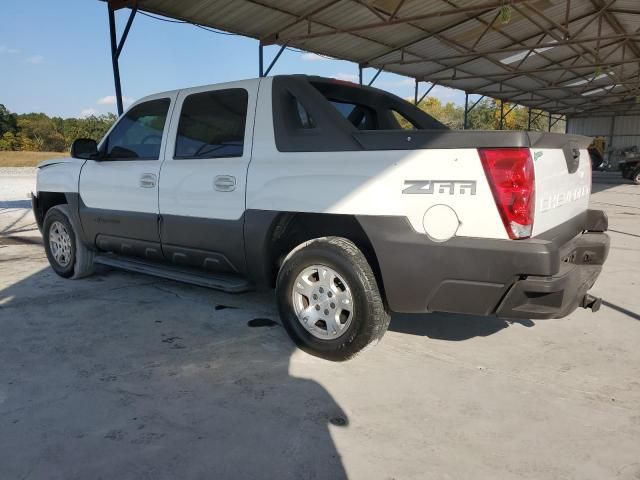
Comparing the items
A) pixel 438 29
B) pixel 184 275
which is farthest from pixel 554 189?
pixel 438 29

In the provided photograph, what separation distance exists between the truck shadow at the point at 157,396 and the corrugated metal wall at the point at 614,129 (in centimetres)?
4333

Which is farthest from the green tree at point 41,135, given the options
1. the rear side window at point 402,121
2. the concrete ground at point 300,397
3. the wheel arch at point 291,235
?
the wheel arch at point 291,235

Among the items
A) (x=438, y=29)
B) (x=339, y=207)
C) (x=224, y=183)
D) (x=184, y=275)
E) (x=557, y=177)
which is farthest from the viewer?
(x=438, y=29)

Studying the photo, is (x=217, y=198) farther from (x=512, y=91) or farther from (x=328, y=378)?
(x=512, y=91)

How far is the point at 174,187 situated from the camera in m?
3.91

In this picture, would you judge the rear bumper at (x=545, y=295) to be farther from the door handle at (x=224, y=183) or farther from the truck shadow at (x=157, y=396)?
the door handle at (x=224, y=183)

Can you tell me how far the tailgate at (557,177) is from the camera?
2.65 meters

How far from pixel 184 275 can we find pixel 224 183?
0.91 m

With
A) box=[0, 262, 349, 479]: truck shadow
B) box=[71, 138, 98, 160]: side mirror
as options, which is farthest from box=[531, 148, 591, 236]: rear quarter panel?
box=[71, 138, 98, 160]: side mirror

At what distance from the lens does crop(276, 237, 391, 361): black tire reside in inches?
118

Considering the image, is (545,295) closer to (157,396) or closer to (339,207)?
(339,207)

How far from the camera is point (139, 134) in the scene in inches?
175

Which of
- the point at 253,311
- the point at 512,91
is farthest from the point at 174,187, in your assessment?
the point at 512,91

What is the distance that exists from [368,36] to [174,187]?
11274 mm
